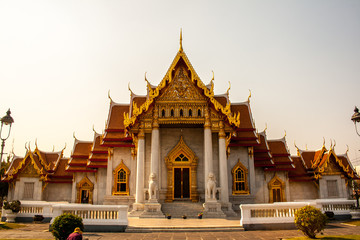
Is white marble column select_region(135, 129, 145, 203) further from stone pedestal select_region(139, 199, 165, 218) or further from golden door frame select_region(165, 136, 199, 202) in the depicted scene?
golden door frame select_region(165, 136, 199, 202)

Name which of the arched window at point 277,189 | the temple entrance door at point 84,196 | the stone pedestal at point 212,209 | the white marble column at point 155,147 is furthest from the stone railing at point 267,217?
the temple entrance door at point 84,196

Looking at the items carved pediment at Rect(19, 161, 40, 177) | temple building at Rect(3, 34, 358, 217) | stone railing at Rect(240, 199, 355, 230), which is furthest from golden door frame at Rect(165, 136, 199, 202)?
carved pediment at Rect(19, 161, 40, 177)

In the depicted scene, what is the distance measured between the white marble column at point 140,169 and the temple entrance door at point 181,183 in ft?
8.34

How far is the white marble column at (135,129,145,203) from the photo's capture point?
17.1 metres

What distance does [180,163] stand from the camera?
758 inches

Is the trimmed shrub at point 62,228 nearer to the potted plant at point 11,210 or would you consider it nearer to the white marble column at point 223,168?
the potted plant at point 11,210

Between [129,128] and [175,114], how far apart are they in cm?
278

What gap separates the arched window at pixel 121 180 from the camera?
1973 cm

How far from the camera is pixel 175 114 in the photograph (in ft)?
58.9

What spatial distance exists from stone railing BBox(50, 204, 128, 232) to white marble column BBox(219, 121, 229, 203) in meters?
6.40

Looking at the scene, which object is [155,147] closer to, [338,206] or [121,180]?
[121,180]

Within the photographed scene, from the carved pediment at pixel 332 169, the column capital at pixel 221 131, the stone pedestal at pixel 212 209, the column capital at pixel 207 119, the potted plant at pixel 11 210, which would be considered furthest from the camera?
the carved pediment at pixel 332 169

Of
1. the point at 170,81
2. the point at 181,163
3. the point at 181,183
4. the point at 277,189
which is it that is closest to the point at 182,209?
the point at 181,183

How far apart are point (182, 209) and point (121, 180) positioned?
496 centimetres
